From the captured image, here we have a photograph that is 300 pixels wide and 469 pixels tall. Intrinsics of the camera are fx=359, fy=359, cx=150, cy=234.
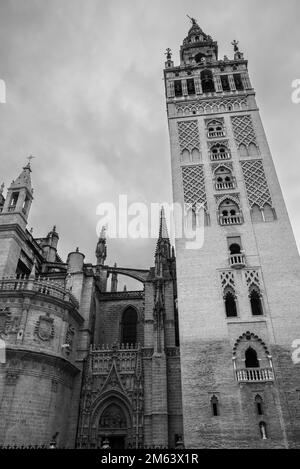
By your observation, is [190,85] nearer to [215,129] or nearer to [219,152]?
[215,129]

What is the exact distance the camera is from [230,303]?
21484mm

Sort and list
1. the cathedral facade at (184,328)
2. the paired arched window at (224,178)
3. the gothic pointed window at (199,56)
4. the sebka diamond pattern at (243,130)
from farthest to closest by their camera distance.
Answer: the gothic pointed window at (199,56)
the sebka diamond pattern at (243,130)
the paired arched window at (224,178)
the cathedral facade at (184,328)

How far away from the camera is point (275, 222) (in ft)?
76.7

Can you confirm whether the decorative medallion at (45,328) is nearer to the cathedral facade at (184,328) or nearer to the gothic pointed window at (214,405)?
the cathedral facade at (184,328)

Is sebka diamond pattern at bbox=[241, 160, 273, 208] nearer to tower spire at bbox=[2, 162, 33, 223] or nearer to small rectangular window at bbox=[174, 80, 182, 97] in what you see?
small rectangular window at bbox=[174, 80, 182, 97]

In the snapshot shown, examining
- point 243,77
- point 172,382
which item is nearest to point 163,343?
point 172,382

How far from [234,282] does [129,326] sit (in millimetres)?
10854

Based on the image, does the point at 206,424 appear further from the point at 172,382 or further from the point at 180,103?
the point at 180,103

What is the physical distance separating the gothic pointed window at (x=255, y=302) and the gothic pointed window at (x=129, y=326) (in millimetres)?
10829

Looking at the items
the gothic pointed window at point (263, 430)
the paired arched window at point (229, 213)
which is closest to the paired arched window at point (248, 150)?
the paired arched window at point (229, 213)

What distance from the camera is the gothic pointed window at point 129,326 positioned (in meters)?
28.3

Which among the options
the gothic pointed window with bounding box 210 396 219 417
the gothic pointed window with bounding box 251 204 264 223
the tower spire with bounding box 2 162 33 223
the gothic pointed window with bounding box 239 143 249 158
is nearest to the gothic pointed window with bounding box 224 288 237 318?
the gothic pointed window with bounding box 210 396 219 417

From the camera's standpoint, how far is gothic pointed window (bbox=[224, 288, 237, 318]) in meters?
21.1

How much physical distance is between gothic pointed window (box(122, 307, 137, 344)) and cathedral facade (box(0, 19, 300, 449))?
0.09 m
